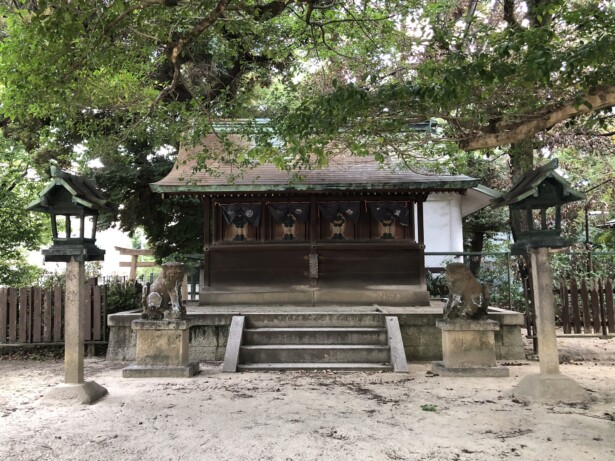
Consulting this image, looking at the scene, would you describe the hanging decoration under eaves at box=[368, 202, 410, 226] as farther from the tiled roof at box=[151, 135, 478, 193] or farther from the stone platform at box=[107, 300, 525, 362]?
the stone platform at box=[107, 300, 525, 362]

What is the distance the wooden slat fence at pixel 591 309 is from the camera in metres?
8.88

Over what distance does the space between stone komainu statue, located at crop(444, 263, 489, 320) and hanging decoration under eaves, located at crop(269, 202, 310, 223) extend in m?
5.18

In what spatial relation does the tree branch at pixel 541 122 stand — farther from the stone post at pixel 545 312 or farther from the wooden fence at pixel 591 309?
the wooden fence at pixel 591 309

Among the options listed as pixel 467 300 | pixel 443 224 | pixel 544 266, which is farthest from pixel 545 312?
pixel 443 224

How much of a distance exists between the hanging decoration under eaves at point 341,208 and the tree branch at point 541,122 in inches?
205

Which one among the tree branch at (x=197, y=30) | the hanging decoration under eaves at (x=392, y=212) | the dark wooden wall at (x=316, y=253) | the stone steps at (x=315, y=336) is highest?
the tree branch at (x=197, y=30)

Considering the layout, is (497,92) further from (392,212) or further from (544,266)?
(392,212)

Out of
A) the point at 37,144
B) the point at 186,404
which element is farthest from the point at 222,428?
the point at 37,144

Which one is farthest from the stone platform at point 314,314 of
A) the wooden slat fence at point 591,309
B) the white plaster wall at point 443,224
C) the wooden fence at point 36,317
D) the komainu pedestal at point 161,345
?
the white plaster wall at point 443,224

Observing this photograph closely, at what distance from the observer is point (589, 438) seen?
4.50 m

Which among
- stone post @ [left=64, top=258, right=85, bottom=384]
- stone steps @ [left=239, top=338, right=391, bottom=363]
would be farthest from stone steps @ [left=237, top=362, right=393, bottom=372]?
stone post @ [left=64, top=258, right=85, bottom=384]

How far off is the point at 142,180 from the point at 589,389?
12.9 metres

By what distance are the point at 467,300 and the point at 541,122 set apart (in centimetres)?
321

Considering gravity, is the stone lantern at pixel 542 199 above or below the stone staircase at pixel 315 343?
above
